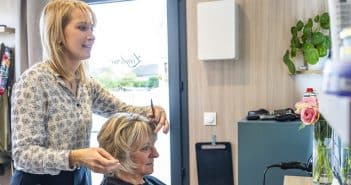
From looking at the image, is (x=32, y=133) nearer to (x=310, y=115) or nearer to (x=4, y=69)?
(x=310, y=115)

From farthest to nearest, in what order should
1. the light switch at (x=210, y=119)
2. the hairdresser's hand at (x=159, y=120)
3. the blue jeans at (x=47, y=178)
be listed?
the light switch at (x=210, y=119) < the hairdresser's hand at (x=159, y=120) < the blue jeans at (x=47, y=178)

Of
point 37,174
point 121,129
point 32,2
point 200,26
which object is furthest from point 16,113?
point 32,2

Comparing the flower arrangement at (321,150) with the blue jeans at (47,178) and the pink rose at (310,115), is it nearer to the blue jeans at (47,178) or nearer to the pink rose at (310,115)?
the pink rose at (310,115)

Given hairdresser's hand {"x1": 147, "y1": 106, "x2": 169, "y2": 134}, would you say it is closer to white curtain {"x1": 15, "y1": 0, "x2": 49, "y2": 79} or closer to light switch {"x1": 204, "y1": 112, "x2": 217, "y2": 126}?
light switch {"x1": 204, "y1": 112, "x2": 217, "y2": 126}

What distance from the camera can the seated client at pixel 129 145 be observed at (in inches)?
58.1

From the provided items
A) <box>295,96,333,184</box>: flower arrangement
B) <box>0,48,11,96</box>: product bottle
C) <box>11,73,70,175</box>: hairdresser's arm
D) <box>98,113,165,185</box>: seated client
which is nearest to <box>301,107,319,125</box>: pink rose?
<box>295,96,333,184</box>: flower arrangement

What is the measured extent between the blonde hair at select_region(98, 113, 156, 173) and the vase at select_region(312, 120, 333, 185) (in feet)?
2.24

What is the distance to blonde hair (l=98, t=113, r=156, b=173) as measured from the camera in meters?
1.47

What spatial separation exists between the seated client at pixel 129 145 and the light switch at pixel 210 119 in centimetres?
87

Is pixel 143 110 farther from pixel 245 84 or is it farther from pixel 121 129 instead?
pixel 245 84

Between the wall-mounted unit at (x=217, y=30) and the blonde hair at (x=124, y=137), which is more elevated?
the wall-mounted unit at (x=217, y=30)

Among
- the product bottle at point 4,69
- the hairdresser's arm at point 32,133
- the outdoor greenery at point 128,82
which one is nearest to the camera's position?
the hairdresser's arm at point 32,133

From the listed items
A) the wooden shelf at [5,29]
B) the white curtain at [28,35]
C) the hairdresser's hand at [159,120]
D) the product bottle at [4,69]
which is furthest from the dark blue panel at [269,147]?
the wooden shelf at [5,29]

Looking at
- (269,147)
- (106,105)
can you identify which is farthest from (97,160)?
(269,147)
